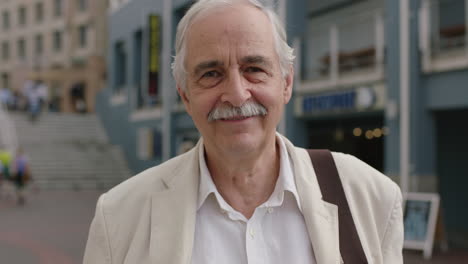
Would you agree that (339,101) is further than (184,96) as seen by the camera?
Yes

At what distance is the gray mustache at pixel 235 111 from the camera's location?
1.58 meters

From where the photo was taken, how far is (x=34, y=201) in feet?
45.9

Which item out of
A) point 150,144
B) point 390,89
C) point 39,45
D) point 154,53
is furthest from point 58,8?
point 390,89

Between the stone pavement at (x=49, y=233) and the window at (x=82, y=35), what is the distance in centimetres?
2204

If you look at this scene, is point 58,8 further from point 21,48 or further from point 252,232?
point 252,232

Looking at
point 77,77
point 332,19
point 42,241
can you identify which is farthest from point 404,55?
point 77,77

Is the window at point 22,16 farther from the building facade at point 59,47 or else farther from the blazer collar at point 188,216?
the blazer collar at point 188,216

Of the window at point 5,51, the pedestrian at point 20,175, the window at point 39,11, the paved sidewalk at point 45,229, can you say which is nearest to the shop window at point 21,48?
the window at point 5,51

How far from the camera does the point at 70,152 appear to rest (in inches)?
798

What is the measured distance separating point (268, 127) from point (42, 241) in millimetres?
7737

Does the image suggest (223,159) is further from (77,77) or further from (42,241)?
(77,77)

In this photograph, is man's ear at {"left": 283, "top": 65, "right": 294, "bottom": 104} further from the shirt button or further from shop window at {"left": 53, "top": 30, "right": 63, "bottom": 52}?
shop window at {"left": 53, "top": 30, "right": 63, "bottom": 52}

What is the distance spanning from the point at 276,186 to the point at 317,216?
0.58 feet

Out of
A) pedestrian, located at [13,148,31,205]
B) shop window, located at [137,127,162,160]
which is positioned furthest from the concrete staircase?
pedestrian, located at [13,148,31,205]
